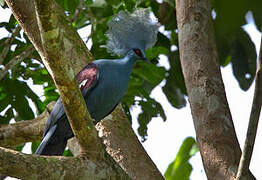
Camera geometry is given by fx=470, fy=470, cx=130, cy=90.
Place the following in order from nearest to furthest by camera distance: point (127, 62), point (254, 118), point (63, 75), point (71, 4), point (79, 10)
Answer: point (254, 118) → point (63, 75) → point (127, 62) → point (71, 4) → point (79, 10)

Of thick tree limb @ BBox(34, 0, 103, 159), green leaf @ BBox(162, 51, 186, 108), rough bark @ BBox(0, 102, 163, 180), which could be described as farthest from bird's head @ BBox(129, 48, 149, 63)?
thick tree limb @ BBox(34, 0, 103, 159)

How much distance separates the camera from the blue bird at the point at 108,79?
130 inches

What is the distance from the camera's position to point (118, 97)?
10.9 feet

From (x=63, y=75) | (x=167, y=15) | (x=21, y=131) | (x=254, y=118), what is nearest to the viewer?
(x=254, y=118)

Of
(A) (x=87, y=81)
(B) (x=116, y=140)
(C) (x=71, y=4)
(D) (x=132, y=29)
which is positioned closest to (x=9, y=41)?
(C) (x=71, y=4)

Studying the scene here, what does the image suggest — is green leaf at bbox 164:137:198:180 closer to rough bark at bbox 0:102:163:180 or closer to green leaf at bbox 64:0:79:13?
rough bark at bbox 0:102:163:180

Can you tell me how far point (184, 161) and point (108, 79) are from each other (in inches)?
49.3

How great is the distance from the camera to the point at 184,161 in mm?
4168

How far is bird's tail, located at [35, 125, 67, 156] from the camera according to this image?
10.8 ft

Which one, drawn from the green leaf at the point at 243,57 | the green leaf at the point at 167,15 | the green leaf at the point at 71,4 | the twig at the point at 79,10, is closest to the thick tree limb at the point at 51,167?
the green leaf at the point at 243,57

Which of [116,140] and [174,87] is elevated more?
[116,140]

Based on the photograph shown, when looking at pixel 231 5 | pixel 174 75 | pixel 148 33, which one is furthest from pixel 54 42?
pixel 174 75

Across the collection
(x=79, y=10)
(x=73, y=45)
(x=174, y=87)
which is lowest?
(x=174, y=87)

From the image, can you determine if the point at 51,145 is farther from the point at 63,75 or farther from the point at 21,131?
the point at 63,75
